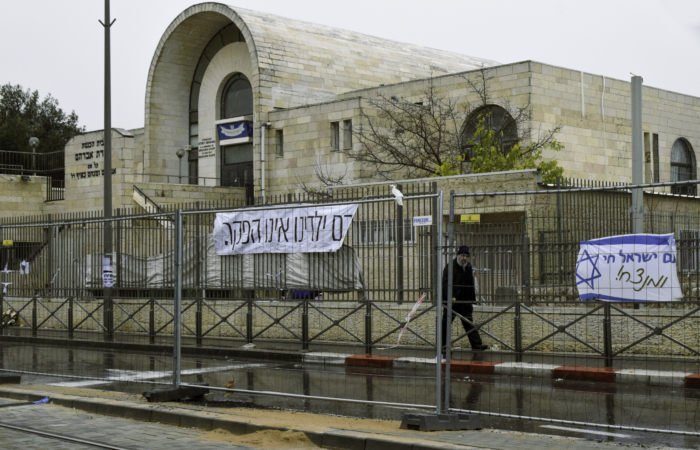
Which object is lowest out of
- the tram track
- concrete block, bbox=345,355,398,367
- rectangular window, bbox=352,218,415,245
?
concrete block, bbox=345,355,398,367

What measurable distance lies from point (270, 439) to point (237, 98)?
37543mm

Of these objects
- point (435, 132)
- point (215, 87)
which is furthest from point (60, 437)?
point (215, 87)

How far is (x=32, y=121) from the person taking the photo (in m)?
74.9

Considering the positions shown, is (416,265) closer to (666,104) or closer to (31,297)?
(31,297)

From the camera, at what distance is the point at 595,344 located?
1238cm

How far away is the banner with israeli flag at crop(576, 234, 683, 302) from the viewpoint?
31.2ft

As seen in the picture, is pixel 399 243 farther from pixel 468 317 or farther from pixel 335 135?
pixel 335 135

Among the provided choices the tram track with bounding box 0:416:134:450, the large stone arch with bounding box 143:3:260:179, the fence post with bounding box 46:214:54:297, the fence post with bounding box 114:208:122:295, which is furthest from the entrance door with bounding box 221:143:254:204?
the tram track with bounding box 0:416:134:450

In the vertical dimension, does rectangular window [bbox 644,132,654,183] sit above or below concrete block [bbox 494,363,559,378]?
above

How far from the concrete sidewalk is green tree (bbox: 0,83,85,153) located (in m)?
63.2

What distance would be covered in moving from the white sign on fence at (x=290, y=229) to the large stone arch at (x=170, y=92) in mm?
31129

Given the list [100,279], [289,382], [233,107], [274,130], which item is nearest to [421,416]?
[289,382]

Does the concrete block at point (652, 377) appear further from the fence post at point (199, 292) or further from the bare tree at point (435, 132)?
the bare tree at point (435, 132)

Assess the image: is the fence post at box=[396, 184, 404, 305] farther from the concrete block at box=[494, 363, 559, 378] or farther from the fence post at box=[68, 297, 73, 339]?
the fence post at box=[68, 297, 73, 339]
